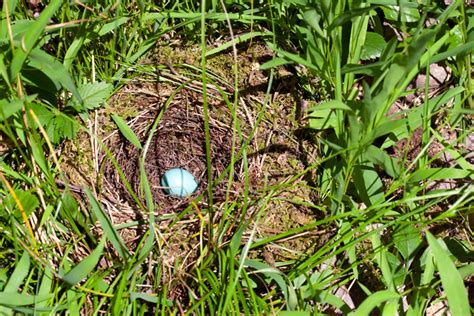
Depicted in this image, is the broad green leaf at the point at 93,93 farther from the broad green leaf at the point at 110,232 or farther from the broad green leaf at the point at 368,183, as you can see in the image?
the broad green leaf at the point at 368,183

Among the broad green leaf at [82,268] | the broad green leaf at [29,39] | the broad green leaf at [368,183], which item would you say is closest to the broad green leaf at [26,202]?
the broad green leaf at [82,268]

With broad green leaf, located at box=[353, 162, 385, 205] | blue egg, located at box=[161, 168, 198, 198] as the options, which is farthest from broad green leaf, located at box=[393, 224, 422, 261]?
blue egg, located at box=[161, 168, 198, 198]

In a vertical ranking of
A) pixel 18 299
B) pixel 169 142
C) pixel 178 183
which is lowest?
pixel 18 299

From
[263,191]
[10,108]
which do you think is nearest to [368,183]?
[263,191]

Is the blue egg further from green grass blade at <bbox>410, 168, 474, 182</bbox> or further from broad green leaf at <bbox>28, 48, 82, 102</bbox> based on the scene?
green grass blade at <bbox>410, 168, 474, 182</bbox>

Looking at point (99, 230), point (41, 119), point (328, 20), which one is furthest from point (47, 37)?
point (328, 20)

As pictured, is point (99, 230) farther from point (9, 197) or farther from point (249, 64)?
point (249, 64)

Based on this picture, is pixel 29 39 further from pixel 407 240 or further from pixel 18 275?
pixel 407 240
